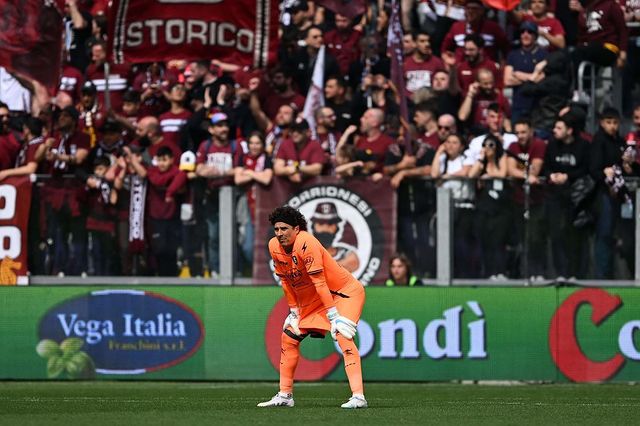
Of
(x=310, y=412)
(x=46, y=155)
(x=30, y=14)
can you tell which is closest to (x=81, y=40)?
(x=30, y=14)

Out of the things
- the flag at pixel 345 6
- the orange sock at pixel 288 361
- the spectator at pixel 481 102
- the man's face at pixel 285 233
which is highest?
the flag at pixel 345 6

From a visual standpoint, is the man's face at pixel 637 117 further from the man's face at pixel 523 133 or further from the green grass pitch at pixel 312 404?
the green grass pitch at pixel 312 404

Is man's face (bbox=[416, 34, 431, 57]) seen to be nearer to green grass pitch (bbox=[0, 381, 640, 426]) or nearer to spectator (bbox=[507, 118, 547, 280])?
spectator (bbox=[507, 118, 547, 280])

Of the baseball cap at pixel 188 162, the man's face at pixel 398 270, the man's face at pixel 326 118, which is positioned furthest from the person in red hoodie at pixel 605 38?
the baseball cap at pixel 188 162

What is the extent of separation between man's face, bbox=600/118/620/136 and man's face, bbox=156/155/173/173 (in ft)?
19.1

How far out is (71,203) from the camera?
18.8 meters

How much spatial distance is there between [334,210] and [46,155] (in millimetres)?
4137

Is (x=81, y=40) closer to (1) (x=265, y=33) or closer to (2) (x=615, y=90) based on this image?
(1) (x=265, y=33)

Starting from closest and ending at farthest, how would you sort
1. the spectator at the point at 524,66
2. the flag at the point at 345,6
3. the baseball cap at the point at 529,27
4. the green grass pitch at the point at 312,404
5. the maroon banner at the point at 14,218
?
1. the green grass pitch at the point at 312,404
2. the maroon banner at the point at 14,218
3. the spectator at the point at 524,66
4. the baseball cap at the point at 529,27
5. the flag at the point at 345,6

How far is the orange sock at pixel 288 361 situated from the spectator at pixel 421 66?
8133mm

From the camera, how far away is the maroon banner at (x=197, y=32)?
19984 millimetres

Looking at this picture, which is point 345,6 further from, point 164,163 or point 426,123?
point 164,163

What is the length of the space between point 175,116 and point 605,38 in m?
6.41

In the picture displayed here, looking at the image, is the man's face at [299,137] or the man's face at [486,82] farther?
the man's face at [486,82]
